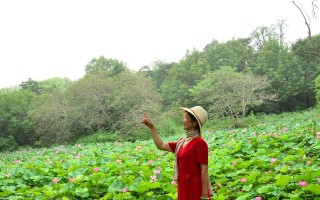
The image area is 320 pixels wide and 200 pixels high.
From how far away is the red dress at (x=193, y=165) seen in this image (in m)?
2.71

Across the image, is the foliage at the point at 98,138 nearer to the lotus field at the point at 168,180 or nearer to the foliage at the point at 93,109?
the foliage at the point at 93,109

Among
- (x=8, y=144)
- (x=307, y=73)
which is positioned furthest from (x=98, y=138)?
(x=307, y=73)

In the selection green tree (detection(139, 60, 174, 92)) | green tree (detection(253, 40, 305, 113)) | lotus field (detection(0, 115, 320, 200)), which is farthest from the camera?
green tree (detection(139, 60, 174, 92))

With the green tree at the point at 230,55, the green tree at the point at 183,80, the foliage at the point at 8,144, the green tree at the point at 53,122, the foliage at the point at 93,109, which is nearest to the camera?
the foliage at the point at 93,109

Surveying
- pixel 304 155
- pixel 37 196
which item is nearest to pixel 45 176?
pixel 37 196

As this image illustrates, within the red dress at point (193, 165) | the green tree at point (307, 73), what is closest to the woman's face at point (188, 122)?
the red dress at point (193, 165)

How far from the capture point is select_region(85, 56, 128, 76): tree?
111 ft

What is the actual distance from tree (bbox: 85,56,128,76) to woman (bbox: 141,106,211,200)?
3027 cm

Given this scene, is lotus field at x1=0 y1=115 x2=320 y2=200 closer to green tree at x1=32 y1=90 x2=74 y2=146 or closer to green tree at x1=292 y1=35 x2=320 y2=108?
green tree at x1=32 y1=90 x2=74 y2=146

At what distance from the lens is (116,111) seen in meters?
20.2

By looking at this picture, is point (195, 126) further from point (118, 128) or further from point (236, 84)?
point (236, 84)

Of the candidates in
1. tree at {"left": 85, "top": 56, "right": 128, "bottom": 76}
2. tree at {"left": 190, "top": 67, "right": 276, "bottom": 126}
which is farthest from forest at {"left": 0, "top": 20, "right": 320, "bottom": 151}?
tree at {"left": 85, "top": 56, "right": 128, "bottom": 76}

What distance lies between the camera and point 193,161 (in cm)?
274

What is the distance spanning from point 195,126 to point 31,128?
68.4 ft
